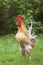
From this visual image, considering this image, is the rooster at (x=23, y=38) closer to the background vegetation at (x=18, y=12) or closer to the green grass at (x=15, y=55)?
the green grass at (x=15, y=55)

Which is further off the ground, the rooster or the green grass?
the rooster

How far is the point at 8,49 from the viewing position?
9852mm

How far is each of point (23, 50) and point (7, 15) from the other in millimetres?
6446

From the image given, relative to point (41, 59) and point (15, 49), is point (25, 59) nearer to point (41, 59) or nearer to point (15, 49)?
point (41, 59)

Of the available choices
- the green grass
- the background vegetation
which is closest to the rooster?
the green grass

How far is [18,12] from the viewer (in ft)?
45.4

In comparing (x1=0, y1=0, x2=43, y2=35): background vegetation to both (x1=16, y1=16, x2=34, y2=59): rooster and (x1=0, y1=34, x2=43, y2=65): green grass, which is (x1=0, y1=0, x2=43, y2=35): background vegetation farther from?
(x1=16, y1=16, x2=34, y2=59): rooster

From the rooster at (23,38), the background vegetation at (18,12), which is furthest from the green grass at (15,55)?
the background vegetation at (18,12)

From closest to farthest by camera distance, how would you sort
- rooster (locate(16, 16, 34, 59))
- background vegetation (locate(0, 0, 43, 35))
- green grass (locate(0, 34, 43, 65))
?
rooster (locate(16, 16, 34, 59)) → green grass (locate(0, 34, 43, 65)) → background vegetation (locate(0, 0, 43, 35))

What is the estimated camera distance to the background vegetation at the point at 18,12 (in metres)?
13.3

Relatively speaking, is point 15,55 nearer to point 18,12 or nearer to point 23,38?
point 23,38

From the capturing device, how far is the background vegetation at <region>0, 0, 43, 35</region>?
13.3m

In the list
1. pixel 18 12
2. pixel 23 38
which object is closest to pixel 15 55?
pixel 23 38

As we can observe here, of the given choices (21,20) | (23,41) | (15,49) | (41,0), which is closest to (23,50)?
(23,41)
